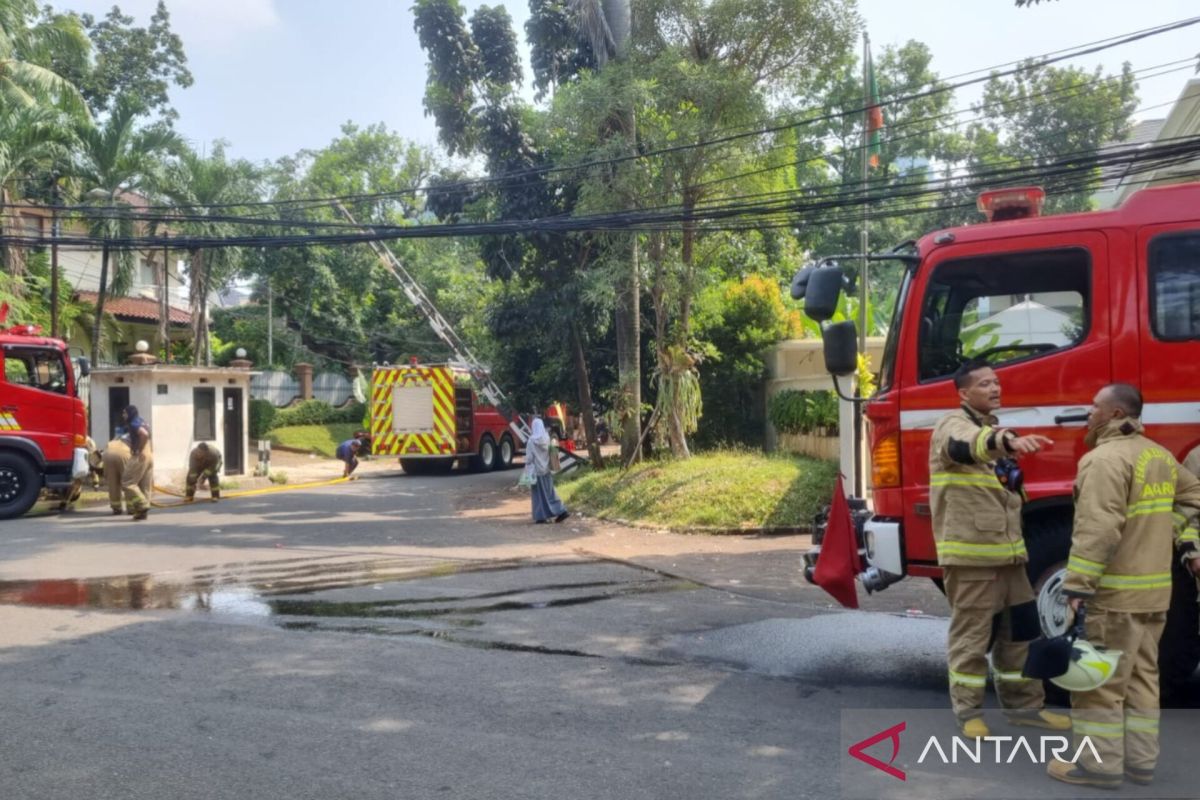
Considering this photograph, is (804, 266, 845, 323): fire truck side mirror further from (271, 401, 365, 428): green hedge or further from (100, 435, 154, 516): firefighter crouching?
(271, 401, 365, 428): green hedge

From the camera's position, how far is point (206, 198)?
25516mm

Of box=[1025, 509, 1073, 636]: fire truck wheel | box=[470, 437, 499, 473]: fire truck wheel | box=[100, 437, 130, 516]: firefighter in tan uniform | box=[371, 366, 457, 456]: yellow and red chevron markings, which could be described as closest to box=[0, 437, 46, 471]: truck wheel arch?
box=[100, 437, 130, 516]: firefighter in tan uniform

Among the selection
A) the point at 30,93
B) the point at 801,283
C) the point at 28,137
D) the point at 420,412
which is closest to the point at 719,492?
the point at 801,283

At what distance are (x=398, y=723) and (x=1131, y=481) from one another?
368 cm

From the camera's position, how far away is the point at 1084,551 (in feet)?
14.5

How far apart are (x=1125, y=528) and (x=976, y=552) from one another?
2.47 feet

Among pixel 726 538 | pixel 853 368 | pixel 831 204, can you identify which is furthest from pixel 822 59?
pixel 853 368

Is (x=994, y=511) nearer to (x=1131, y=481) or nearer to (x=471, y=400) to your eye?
(x=1131, y=481)

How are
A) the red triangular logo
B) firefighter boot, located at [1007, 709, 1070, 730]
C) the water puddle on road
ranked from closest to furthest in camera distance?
the red triangular logo → firefighter boot, located at [1007, 709, 1070, 730] → the water puddle on road

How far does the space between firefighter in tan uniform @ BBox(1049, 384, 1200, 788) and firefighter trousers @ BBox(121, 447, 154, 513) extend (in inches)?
572

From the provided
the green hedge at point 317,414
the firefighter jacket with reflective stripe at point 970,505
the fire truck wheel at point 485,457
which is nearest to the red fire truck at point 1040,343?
the firefighter jacket with reflective stripe at point 970,505

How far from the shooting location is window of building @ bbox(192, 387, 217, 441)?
22188 mm

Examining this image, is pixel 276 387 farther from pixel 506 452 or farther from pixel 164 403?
pixel 164 403

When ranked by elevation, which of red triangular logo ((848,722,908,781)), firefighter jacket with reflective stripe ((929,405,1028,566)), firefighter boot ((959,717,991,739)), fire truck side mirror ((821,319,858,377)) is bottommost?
red triangular logo ((848,722,908,781))
